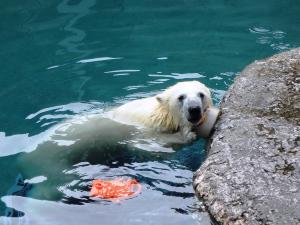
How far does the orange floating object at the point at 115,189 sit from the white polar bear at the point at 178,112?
2.68 feet

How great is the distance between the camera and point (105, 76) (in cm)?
724

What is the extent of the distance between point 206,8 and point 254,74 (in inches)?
164

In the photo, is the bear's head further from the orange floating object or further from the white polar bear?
the orange floating object

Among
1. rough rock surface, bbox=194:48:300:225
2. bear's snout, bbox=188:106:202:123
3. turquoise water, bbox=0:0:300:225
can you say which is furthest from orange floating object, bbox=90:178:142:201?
bear's snout, bbox=188:106:202:123

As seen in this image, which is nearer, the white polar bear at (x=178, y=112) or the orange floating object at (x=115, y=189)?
the orange floating object at (x=115, y=189)

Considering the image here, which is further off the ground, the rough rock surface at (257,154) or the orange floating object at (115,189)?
the rough rock surface at (257,154)

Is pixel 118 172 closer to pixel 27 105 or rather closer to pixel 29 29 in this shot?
pixel 27 105

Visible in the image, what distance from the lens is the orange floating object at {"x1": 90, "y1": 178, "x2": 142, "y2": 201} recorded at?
14.8ft

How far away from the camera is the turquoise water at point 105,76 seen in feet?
14.8

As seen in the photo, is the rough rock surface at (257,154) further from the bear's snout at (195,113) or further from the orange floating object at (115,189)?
the orange floating object at (115,189)

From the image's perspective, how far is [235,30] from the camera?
8383mm

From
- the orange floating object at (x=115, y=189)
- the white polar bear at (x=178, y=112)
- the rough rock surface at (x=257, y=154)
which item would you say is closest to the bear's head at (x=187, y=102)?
the white polar bear at (x=178, y=112)

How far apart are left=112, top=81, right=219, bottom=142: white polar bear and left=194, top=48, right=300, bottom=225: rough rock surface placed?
186 mm

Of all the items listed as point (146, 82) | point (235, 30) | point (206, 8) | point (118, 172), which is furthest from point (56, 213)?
point (206, 8)
